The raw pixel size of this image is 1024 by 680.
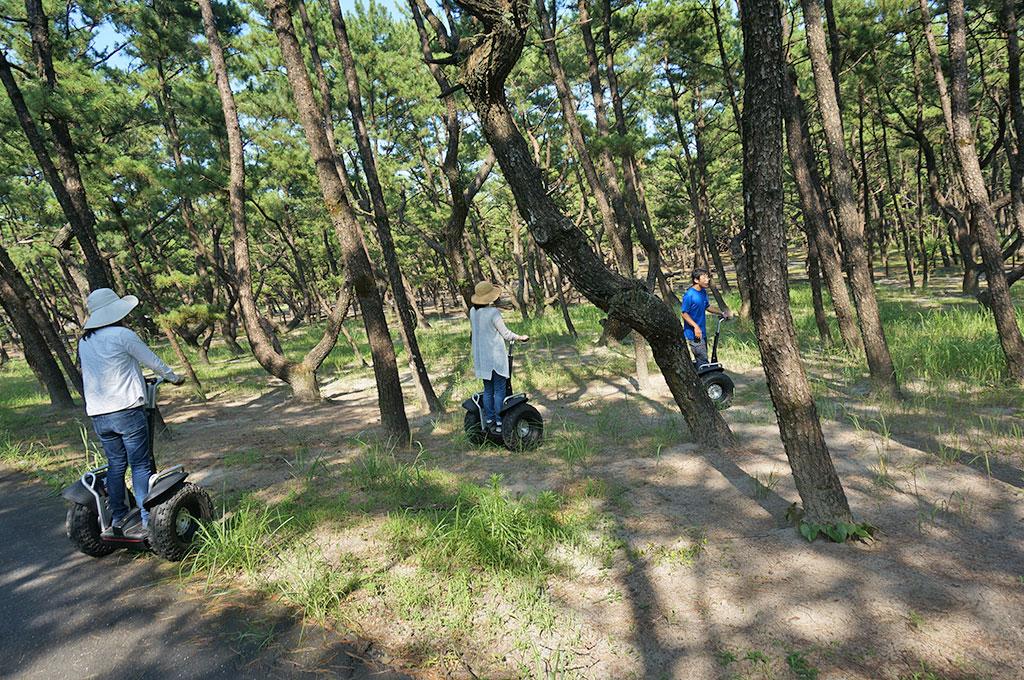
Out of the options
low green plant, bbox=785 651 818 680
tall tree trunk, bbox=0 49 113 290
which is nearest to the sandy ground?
low green plant, bbox=785 651 818 680

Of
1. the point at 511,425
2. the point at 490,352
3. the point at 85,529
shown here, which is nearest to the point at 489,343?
the point at 490,352

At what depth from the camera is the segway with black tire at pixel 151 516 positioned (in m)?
3.77

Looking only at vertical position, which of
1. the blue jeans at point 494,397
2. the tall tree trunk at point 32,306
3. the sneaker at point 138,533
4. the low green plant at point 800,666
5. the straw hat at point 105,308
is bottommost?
the low green plant at point 800,666

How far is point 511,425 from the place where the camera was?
596 cm

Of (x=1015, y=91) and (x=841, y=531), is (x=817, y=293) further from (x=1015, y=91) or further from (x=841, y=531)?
(x=841, y=531)

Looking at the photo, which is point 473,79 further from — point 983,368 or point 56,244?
point 56,244

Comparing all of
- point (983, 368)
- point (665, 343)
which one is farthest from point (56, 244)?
point (983, 368)

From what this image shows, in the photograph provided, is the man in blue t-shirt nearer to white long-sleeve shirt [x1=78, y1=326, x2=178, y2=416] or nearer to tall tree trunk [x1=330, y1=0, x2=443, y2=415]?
tall tree trunk [x1=330, y1=0, x2=443, y2=415]

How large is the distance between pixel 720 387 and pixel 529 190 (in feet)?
14.8

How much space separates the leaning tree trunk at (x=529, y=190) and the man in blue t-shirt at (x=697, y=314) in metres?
2.23

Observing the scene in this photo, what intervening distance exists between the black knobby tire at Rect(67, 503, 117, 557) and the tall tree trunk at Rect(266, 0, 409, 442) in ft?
9.36

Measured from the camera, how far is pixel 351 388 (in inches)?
470

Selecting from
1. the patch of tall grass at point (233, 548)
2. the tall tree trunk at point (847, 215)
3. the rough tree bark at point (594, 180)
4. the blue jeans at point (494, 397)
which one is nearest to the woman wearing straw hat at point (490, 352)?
the blue jeans at point (494, 397)

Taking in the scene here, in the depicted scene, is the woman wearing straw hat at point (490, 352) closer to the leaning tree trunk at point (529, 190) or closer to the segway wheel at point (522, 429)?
the segway wheel at point (522, 429)
